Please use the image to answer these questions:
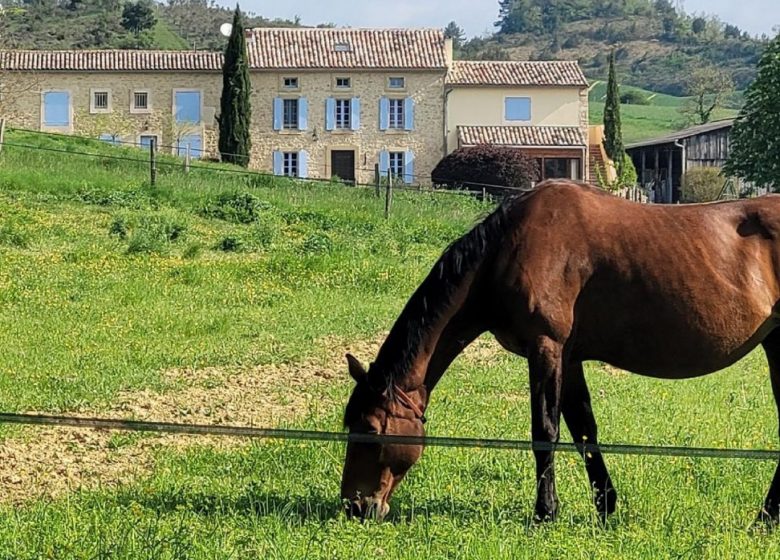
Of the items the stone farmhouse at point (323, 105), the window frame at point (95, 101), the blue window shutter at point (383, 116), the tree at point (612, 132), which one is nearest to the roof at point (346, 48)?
the stone farmhouse at point (323, 105)

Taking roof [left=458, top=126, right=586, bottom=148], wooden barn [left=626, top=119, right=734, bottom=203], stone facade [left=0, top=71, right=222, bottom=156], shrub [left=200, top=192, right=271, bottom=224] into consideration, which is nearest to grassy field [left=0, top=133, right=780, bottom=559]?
shrub [left=200, top=192, right=271, bottom=224]

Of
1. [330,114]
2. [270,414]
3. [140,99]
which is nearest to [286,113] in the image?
[330,114]

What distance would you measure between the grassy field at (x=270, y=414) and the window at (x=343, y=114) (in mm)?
30997

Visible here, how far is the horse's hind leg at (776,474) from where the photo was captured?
237 inches

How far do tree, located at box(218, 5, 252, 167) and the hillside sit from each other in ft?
343

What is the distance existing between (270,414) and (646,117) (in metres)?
95.8

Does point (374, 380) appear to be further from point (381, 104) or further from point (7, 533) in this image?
point (381, 104)

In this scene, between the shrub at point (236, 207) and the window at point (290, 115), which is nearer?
the shrub at point (236, 207)

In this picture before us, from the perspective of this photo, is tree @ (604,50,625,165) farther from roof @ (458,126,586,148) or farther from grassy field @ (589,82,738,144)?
grassy field @ (589,82,738,144)

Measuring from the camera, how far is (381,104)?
165ft

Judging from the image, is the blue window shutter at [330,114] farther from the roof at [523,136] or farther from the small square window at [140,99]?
the small square window at [140,99]

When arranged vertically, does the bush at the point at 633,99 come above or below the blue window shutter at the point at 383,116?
above

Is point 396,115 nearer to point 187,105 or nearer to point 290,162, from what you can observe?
point 290,162

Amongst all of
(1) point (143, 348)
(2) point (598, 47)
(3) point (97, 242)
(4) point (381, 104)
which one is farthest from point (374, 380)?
(2) point (598, 47)
